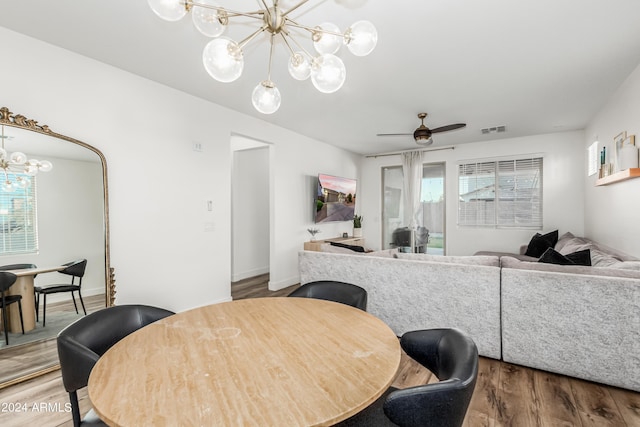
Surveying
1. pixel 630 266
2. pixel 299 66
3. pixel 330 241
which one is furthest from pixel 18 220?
pixel 630 266

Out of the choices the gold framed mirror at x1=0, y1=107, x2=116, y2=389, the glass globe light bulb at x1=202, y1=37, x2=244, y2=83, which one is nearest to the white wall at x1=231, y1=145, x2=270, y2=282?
the gold framed mirror at x1=0, y1=107, x2=116, y2=389

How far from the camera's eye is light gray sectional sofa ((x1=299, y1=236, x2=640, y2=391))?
6.53 ft

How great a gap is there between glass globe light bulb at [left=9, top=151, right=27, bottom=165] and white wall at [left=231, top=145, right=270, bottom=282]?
314cm

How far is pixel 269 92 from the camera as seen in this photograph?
1672 millimetres

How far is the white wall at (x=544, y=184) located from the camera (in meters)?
5.04

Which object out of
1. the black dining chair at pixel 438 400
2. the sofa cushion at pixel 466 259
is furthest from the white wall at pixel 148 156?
the black dining chair at pixel 438 400

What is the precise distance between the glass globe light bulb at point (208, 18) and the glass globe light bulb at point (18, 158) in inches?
76.2

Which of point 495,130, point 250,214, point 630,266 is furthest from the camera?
point 250,214

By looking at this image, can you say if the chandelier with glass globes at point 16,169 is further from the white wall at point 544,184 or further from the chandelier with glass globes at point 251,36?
the white wall at point 544,184

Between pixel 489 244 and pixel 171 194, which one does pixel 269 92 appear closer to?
pixel 171 194

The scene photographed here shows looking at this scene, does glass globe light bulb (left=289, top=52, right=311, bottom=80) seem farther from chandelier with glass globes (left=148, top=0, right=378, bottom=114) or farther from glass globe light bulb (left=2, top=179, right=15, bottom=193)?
glass globe light bulb (left=2, top=179, right=15, bottom=193)

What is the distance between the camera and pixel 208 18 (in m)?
1.32

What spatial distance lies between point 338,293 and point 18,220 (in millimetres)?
2408

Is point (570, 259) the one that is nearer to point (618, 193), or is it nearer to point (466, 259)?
point (466, 259)
